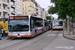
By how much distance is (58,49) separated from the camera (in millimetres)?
8203

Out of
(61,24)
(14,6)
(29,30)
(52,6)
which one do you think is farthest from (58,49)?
(14,6)

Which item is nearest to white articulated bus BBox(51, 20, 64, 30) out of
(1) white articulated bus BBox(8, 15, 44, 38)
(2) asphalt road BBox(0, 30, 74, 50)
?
(1) white articulated bus BBox(8, 15, 44, 38)

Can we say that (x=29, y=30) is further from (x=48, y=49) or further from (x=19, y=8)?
(x=19, y=8)

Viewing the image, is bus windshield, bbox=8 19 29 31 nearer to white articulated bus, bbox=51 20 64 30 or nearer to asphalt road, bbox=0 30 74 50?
asphalt road, bbox=0 30 74 50

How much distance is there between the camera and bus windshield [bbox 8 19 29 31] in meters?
13.8

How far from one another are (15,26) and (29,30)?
5.10ft

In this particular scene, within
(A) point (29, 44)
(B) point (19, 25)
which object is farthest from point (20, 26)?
(A) point (29, 44)

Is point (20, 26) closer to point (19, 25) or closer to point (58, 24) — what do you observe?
point (19, 25)

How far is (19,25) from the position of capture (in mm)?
13820

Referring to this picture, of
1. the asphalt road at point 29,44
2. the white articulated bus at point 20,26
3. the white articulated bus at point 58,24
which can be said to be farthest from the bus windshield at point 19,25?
the white articulated bus at point 58,24

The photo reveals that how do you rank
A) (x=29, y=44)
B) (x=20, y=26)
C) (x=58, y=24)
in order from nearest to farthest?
(x=29, y=44), (x=20, y=26), (x=58, y=24)

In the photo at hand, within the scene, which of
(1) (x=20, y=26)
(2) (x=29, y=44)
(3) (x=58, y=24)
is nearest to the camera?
(2) (x=29, y=44)

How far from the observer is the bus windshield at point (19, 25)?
13.8 m

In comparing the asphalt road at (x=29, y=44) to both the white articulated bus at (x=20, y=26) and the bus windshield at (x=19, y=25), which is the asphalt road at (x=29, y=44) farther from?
the bus windshield at (x=19, y=25)
